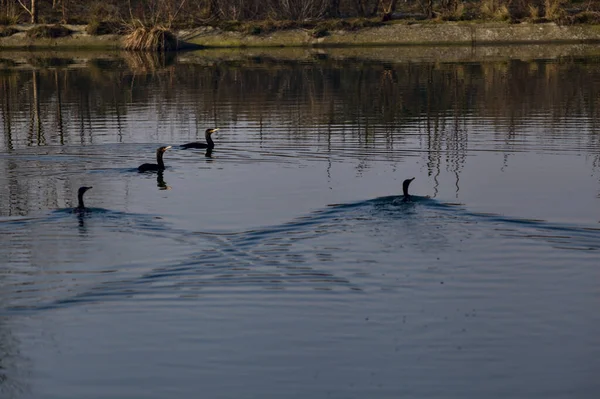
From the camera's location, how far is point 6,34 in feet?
173

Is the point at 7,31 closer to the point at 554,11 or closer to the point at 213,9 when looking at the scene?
the point at 213,9

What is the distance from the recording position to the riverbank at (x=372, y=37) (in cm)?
4866

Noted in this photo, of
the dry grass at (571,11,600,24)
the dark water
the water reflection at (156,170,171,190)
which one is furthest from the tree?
the water reflection at (156,170,171,190)

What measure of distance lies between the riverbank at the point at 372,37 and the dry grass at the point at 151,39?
90 centimetres

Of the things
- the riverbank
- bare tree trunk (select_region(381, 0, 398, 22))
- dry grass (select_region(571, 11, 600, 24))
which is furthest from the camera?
bare tree trunk (select_region(381, 0, 398, 22))

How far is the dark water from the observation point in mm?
8555

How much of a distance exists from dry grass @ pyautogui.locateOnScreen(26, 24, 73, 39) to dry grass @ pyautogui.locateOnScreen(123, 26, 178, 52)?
4.10 meters

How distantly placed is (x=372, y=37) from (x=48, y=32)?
17.4 metres

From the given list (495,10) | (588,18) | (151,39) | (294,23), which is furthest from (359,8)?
(588,18)

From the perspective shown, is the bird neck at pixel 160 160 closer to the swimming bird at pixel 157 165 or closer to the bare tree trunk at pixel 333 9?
the swimming bird at pixel 157 165

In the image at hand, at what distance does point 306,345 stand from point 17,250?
4980mm

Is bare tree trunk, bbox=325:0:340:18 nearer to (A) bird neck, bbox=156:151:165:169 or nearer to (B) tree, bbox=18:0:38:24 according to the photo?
(B) tree, bbox=18:0:38:24

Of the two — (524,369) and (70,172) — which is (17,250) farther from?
(524,369)

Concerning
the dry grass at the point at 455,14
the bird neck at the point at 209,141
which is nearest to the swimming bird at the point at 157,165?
the bird neck at the point at 209,141
